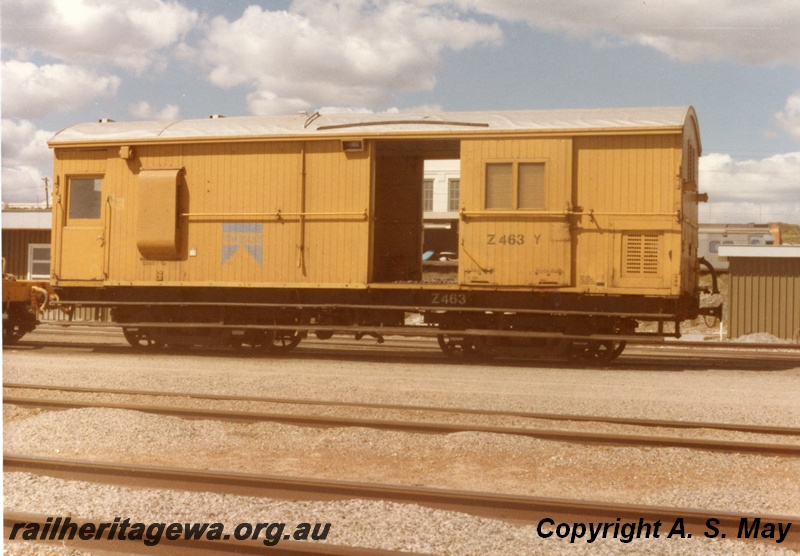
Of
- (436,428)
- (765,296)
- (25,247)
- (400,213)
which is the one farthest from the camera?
(25,247)

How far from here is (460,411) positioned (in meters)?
8.66

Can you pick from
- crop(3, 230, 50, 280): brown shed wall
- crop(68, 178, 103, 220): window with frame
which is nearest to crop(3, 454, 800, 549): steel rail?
crop(68, 178, 103, 220): window with frame

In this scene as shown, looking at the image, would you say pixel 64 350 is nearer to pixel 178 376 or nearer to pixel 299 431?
pixel 178 376

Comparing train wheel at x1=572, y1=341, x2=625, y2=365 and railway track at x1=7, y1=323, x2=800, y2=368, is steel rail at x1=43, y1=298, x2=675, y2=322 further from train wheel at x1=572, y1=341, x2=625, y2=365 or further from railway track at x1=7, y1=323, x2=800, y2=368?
train wheel at x1=572, y1=341, x2=625, y2=365

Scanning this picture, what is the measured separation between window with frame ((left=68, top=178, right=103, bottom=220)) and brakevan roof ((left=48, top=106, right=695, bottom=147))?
78cm

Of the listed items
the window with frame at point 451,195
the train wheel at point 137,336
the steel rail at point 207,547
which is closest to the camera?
the steel rail at point 207,547

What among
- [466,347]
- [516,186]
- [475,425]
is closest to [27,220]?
[466,347]

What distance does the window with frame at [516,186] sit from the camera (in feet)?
41.2

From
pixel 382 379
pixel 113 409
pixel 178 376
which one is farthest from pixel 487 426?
pixel 178 376

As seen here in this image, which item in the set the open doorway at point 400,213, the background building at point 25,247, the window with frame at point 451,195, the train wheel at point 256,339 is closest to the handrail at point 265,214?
the open doorway at point 400,213

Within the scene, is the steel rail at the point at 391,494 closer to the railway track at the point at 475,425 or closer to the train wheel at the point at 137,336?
the railway track at the point at 475,425

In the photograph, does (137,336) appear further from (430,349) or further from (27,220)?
Answer: (27,220)

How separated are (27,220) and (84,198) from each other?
40.1ft

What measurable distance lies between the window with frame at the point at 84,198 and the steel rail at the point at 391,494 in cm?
872
